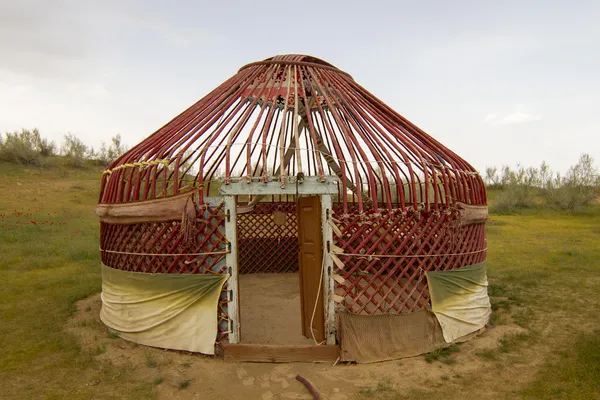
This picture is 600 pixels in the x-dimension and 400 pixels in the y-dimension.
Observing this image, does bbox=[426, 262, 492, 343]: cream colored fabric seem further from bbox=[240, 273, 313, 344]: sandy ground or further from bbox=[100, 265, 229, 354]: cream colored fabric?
bbox=[100, 265, 229, 354]: cream colored fabric

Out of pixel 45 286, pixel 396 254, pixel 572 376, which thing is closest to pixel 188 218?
pixel 396 254

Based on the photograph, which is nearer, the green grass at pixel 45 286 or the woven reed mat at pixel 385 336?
the green grass at pixel 45 286

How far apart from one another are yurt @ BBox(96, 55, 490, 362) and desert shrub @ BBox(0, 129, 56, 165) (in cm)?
1423

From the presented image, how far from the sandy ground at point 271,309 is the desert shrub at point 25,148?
44.2 feet

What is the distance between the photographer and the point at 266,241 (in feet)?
20.5

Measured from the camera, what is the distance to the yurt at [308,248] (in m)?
3.09

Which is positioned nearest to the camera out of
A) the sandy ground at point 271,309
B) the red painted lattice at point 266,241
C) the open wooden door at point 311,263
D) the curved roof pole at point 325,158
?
the open wooden door at point 311,263

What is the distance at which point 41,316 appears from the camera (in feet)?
13.7

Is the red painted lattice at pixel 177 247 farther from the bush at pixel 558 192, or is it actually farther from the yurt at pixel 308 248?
the bush at pixel 558 192

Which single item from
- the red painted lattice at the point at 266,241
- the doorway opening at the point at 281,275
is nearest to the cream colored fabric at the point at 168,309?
the doorway opening at the point at 281,275

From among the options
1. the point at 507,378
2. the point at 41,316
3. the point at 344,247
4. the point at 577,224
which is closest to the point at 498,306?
the point at 507,378

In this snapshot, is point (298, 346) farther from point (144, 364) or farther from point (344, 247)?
point (144, 364)

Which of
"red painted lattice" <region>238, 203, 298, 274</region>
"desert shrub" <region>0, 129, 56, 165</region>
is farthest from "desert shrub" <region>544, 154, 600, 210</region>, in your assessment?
"desert shrub" <region>0, 129, 56, 165</region>

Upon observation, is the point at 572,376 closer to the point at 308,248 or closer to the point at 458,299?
the point at 458,299
